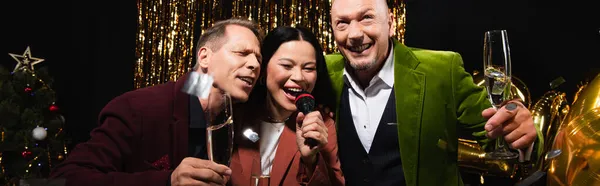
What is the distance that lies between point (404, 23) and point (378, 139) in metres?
1.50

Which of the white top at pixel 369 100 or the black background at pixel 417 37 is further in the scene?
the black background at pixel 417 37

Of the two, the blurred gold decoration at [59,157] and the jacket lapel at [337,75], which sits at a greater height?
the jacket lapel at [337,75]

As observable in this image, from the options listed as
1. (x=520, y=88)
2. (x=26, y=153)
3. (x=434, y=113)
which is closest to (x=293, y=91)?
(x=434, y=113)

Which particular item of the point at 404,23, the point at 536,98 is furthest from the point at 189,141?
the point at 536,98

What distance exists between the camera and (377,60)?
2234 mm

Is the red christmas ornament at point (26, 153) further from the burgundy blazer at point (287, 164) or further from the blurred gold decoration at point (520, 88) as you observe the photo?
the blurred gold decoration at point (520, 88)

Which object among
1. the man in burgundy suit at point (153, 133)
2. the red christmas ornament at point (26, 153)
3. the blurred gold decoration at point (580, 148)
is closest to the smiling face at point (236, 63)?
the man in burgundy suit at point (153, 133)

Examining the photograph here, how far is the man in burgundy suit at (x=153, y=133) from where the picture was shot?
66.2 inches

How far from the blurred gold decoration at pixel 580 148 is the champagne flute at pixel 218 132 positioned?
3.73 feet

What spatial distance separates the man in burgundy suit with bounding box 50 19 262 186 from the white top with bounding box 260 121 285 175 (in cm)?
17

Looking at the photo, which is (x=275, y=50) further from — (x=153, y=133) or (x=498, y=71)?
(x=498, y=71)

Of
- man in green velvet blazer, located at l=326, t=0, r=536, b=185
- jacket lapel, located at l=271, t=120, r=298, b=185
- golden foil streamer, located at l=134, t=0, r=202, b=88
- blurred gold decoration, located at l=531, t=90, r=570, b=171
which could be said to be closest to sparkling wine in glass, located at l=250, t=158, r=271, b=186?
jacket lapel, located at l=271, t=120, r=298, b=185

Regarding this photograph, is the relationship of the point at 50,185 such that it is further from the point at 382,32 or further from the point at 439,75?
the point at 439,75

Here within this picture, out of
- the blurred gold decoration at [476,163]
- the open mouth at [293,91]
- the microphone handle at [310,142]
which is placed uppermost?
the open mouth at [293,91]
